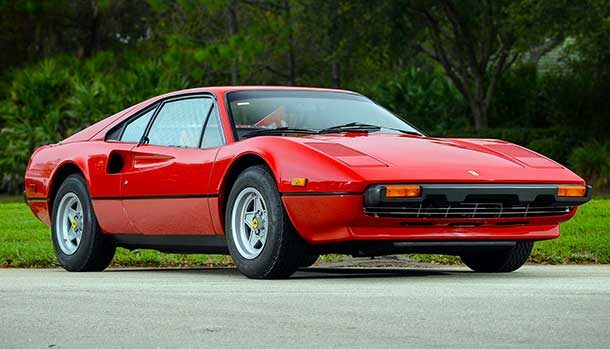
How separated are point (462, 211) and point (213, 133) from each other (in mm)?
1916

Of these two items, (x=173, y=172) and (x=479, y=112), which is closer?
(x=173, y=172)

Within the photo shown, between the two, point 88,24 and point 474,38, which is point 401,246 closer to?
point 474,38

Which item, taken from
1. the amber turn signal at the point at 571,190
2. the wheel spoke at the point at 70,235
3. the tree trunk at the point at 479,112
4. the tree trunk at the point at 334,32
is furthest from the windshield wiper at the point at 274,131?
the tree trunk at the point at 334,32

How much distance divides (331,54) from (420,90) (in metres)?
4.23

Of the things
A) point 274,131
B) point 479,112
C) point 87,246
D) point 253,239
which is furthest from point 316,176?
point 479,112

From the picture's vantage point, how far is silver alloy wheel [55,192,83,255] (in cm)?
1055

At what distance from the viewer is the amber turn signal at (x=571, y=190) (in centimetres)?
877

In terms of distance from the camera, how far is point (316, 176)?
27.2 feet

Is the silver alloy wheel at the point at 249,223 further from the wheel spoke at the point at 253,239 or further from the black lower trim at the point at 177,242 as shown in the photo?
the black lower trim at the point at 177,242

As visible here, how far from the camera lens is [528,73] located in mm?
36438

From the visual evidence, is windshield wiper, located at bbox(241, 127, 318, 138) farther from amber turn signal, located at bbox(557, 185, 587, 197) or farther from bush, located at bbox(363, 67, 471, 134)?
bush, located at bbox(363, 67, 471, 134)

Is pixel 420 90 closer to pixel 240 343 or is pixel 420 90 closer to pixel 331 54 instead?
pixel 331 54

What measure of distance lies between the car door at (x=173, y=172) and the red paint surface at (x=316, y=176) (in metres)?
0.01

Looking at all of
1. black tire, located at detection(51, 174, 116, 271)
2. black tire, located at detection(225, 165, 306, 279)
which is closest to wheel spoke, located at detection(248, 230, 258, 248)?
black tire, located at detection(225, 165, 306, 279)
